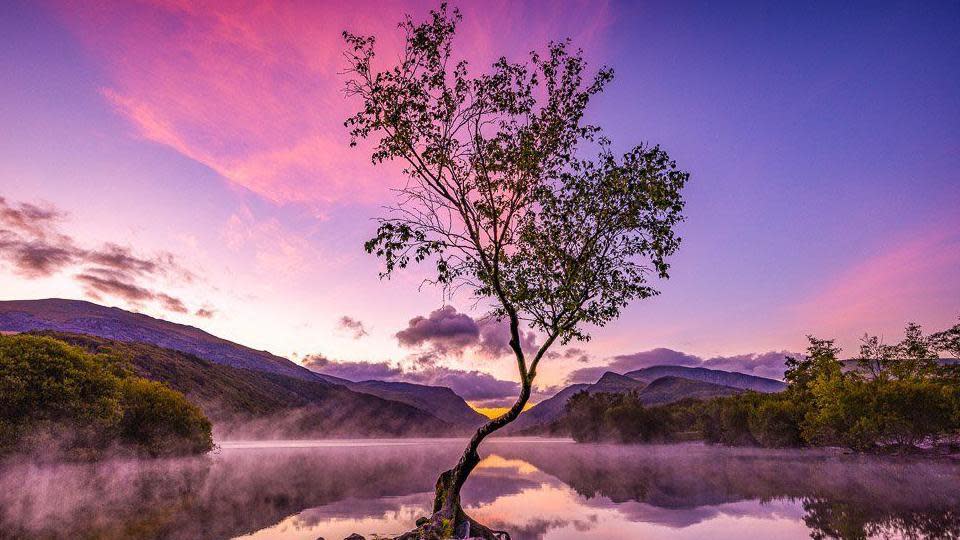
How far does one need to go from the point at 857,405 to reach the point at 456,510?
77932mm

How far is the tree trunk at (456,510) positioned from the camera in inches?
781

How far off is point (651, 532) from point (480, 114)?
21.8 meters

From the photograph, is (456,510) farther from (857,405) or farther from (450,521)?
(857,405)

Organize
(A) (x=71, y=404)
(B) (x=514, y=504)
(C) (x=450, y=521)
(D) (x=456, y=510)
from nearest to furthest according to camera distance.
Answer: (C) (x=450, y=521), (D) (x=456, y=510), (B) (x=514, y=504), (A) (x=71, y=404)

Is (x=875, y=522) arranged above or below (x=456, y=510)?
below

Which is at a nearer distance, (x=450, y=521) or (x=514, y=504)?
(x=450, y=521)

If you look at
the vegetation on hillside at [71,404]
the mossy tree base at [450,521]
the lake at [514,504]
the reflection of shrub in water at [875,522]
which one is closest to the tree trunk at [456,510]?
the mossy tree base at [450,521]

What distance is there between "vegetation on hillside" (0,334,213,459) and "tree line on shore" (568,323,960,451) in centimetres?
9821

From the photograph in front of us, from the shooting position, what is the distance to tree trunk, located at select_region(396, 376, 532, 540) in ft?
65.1

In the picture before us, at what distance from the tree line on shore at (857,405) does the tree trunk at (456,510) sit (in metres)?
69.6

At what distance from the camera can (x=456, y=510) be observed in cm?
2130

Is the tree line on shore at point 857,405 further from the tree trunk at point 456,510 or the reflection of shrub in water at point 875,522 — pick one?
the tree trunk at point 456,510

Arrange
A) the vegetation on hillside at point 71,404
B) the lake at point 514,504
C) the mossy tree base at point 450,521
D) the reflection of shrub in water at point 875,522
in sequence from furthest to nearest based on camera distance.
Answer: the vegetation on hillside at point 71,404
the lake at point 514,504
the reflection of shrub in water at point 875,522
the mossy tree base at point 450,521

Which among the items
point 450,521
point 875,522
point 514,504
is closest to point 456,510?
point 450,521
